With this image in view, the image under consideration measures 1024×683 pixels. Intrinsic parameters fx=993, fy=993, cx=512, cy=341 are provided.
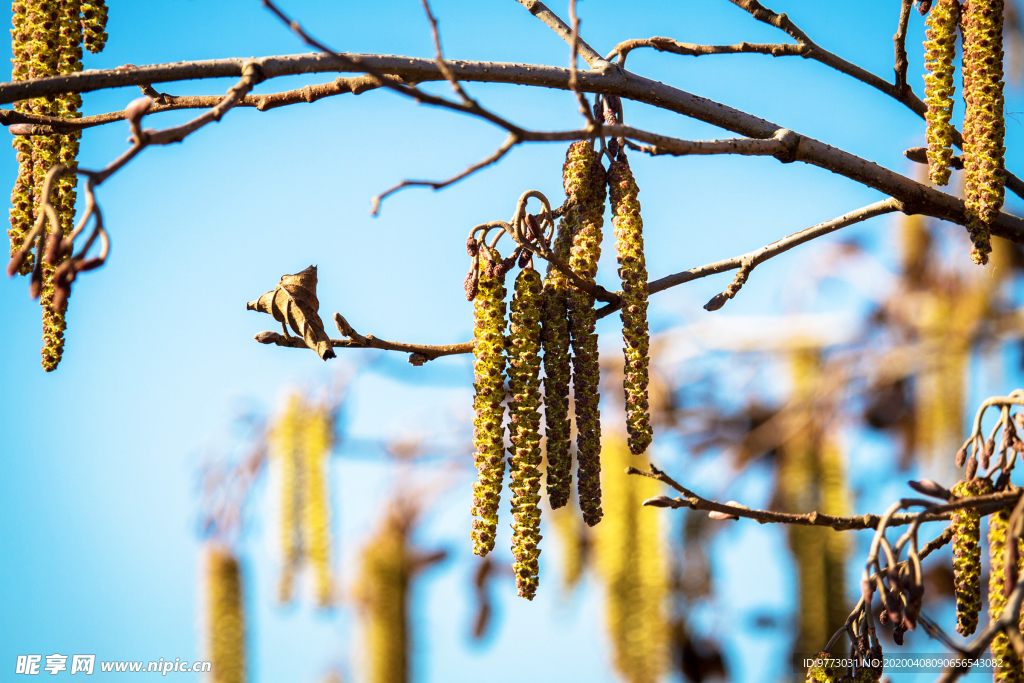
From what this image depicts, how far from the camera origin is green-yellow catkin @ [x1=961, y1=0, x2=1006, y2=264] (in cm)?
208

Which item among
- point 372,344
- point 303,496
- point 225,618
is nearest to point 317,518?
point 303,496

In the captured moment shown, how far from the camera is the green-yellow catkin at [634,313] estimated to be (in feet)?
6.12

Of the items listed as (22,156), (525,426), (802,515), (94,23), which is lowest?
(802,515)

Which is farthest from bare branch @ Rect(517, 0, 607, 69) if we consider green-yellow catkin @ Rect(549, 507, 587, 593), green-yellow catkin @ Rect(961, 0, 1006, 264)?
green-yellow catkin @ Rect(549, 507, 587, 593)

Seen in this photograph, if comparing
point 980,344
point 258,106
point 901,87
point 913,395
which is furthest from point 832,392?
point 258,106

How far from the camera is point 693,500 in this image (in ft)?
6.64

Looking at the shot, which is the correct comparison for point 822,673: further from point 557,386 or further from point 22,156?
point 22,156

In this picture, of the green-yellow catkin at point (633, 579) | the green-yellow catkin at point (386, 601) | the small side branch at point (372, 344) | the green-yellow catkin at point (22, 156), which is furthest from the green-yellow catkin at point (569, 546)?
the green-yellow catkin at point (22, 156)

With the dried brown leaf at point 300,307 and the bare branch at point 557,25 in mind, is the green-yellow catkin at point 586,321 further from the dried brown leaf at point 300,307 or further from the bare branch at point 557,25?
the dried brown leaf at point 300,307

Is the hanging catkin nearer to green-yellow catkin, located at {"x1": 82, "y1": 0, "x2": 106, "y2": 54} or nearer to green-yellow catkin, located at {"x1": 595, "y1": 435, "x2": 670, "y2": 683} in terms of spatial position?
green-yellow catkin, located at {"x1": 82, "y1": 0, "x2": 106, "y2": 54}

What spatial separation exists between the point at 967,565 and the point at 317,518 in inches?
117

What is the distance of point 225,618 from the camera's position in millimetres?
4816

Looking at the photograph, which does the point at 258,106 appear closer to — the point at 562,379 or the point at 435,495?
the point at 562,379

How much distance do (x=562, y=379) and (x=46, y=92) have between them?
3.44 feet
